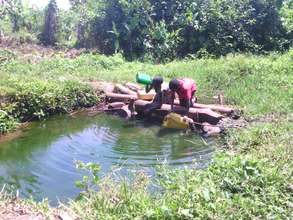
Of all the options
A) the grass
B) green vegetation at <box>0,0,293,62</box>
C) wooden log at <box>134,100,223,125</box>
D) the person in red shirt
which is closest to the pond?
A: wooden log at <box>134,100,223,125</box>

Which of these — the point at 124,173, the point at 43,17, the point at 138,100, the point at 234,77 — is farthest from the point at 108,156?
the point at 43,17

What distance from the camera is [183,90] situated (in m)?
8.73

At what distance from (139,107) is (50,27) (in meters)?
9.54

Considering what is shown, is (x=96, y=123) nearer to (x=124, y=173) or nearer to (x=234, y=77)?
(x=124, y=173)

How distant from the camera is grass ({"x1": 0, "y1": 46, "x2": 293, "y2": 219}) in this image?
4262 millimetres

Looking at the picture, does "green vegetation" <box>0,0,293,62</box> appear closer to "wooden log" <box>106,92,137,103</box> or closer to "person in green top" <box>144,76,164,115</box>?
"wooden log" <box>106,92,137,103</box>

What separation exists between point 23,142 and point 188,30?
10307 millimetres

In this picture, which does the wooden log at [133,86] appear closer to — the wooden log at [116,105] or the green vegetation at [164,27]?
the wooden log at [116,105]

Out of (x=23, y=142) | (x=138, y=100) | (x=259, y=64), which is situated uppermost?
(x=259, y=64)

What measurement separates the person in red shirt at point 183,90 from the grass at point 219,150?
1133 mm

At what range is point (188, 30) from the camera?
56.0ft

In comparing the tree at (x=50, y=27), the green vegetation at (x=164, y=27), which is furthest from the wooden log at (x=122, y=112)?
the tree at (x=50, y=27)

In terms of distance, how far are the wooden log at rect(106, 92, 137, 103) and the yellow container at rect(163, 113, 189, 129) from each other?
1493 mm

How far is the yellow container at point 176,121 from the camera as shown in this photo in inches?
Answer: 339
